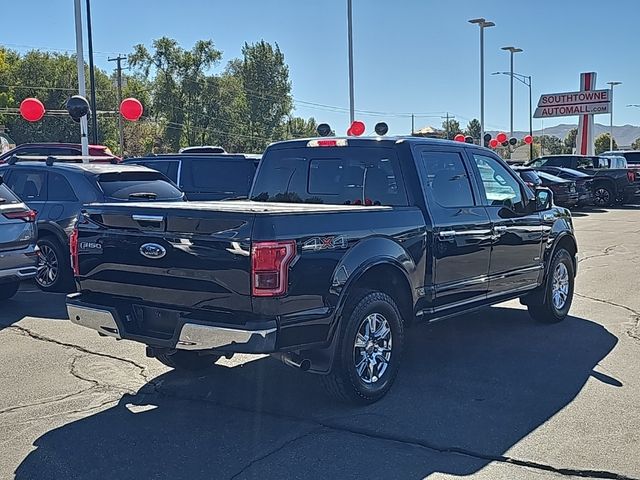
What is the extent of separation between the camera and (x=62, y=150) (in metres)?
19.6

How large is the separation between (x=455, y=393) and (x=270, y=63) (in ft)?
213

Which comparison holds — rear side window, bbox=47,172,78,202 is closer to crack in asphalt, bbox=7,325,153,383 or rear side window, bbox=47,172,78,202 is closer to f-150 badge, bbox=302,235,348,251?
crack in asphalt, bbox=7,325,153,383

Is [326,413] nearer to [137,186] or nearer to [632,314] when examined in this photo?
[632,314]

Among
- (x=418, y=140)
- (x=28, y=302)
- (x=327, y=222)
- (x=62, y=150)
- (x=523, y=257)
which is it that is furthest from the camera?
(x=62, y=150)

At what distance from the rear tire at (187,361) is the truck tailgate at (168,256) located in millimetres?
964

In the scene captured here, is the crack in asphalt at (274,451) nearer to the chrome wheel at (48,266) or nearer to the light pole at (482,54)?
the chrome wheel at (48,266)

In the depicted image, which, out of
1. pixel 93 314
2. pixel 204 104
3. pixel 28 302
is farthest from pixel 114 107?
pixel 93 314

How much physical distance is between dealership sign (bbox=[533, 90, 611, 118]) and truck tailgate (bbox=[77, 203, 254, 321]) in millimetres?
43750

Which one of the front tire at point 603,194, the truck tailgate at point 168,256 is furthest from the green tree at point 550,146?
the truck tailgate at point 168,256

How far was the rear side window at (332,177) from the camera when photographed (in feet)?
20.1

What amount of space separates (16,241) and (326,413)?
15.7 ft

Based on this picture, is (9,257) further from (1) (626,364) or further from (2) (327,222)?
(1) (626,364)

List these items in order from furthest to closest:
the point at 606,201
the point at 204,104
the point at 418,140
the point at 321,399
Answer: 1. the point at 204,104
2. the point at 606,201
3. the point at 418,140
4. the point at 321,399

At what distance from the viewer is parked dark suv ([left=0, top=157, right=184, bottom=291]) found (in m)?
9.48
